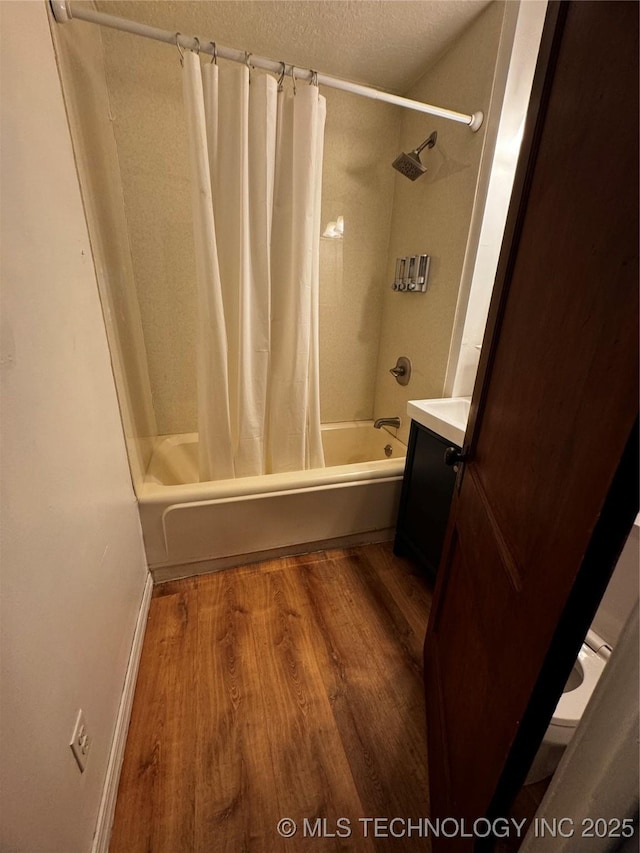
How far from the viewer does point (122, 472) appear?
3.90 feet

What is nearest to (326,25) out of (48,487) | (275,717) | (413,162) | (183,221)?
(413,162)

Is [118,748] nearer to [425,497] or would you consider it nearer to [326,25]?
[425,497]

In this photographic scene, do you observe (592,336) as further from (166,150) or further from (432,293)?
(166,150)

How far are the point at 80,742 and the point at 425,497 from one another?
1292 millimetres

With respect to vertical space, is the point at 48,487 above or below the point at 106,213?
below

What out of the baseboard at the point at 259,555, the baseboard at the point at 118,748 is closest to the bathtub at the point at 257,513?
the baseboard at the point at 259,555

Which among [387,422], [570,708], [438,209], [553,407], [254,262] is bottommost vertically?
[570,708]

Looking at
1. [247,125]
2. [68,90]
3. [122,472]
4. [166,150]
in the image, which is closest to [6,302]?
[122,472]

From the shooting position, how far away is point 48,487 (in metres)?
0.67

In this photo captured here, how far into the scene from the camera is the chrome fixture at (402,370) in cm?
196

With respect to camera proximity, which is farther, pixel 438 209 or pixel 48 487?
pixel 438 209

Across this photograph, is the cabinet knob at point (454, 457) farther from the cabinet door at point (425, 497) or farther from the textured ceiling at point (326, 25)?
the textured ceiling at point (326, 25)

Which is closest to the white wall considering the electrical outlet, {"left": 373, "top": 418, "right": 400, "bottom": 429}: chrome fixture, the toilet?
the electrical outlet

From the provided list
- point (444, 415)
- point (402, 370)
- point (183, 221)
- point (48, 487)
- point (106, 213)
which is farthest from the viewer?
point (402, 370)
